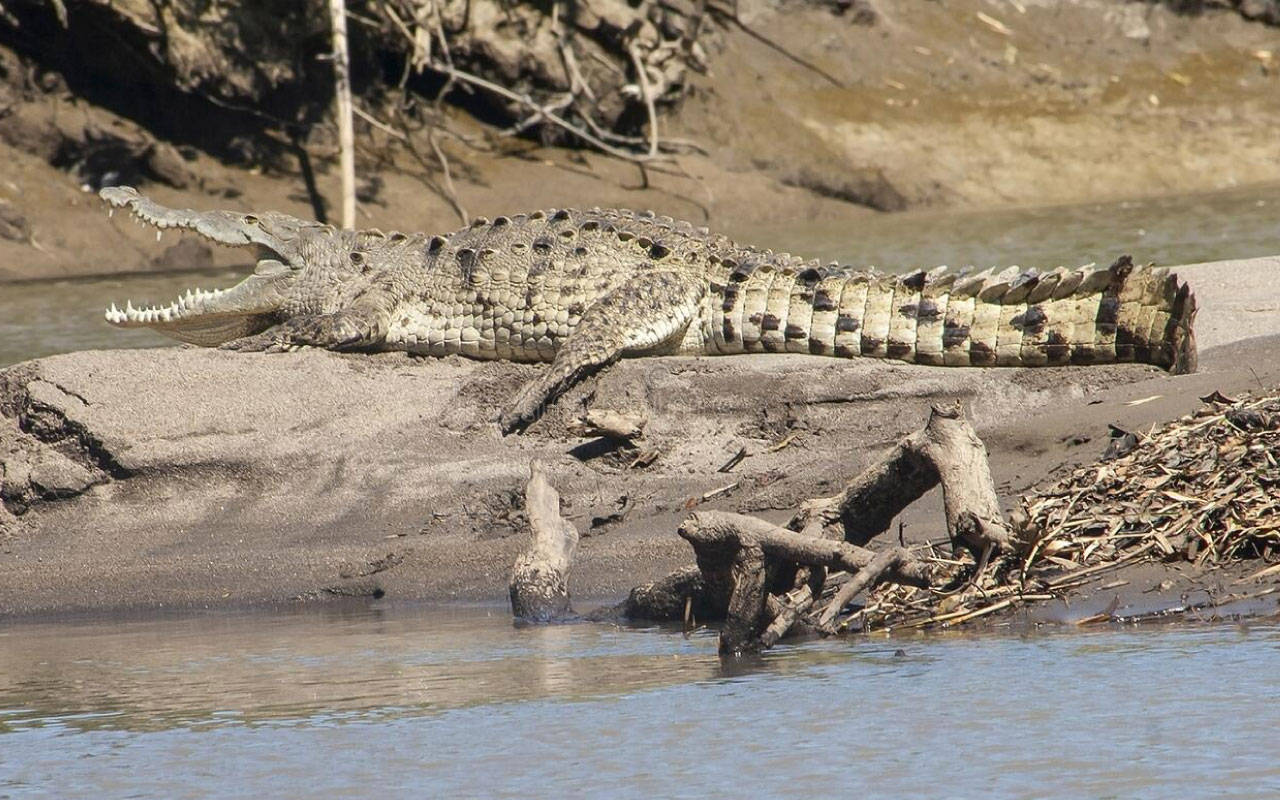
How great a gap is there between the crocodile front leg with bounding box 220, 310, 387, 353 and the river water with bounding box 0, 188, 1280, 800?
9.06 feet

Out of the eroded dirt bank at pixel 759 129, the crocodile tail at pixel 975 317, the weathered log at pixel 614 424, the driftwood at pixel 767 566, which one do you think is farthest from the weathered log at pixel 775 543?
the eroded dirt bank at pixel 759 129

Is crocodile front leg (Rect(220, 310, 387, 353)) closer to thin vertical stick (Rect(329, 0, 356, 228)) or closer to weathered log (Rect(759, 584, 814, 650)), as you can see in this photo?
weathered log (Rect(759, 584, 814, 650))

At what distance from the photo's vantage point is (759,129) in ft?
66.3

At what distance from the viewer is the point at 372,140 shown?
754 inches

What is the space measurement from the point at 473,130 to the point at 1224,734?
16.2 meters

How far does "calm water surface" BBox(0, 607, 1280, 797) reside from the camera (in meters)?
4.07

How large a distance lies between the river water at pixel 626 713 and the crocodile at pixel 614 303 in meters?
2.35

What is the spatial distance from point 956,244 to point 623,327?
813cm

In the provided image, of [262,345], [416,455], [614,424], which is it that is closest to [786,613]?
[614,424]

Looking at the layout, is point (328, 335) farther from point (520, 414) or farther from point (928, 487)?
point (928, 487)

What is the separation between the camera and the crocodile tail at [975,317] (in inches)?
299

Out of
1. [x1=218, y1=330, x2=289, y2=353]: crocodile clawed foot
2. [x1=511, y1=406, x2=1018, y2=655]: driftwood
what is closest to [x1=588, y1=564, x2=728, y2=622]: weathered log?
[x1=511, y1=406, x2=1018, y2=655]: driftwood

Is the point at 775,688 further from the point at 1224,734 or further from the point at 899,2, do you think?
the point at 899,2

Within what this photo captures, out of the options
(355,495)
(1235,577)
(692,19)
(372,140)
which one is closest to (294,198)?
(372,140)
